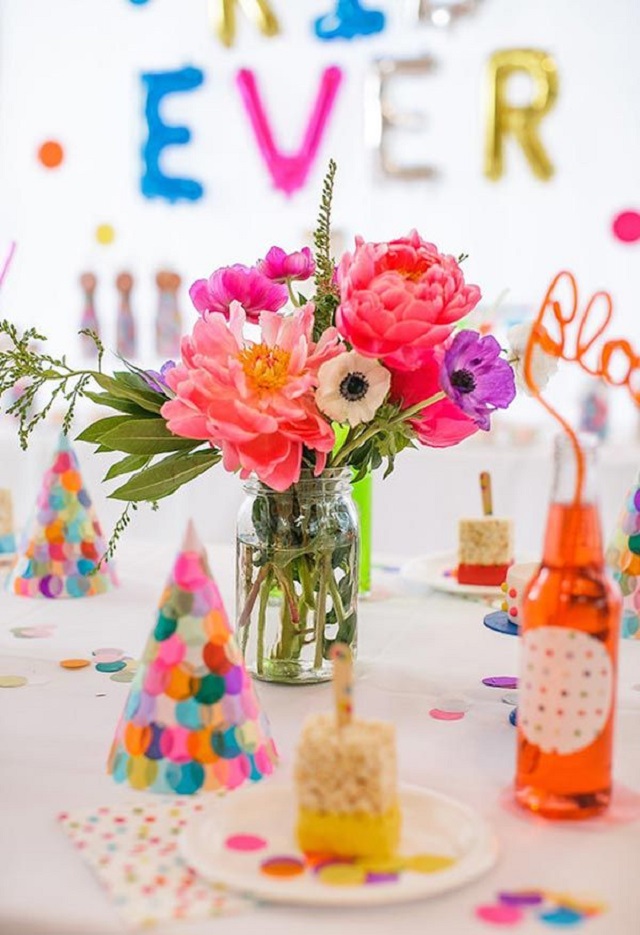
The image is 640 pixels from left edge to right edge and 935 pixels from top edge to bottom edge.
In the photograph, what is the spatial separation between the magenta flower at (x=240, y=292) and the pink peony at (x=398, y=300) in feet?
0.39

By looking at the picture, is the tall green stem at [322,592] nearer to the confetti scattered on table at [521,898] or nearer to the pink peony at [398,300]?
the pink peony at [398,300]

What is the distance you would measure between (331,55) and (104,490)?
3.95ft

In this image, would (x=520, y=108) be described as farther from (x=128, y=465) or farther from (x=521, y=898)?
(x=521, y=898)

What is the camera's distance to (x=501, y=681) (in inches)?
42.3

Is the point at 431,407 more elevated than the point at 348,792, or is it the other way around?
the point at 431,407

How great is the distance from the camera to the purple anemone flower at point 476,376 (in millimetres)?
951

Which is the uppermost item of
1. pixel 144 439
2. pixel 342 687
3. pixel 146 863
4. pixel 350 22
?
pixel 350 22

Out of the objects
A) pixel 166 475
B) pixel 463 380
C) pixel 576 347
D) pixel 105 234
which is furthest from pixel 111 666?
pixel 105 234

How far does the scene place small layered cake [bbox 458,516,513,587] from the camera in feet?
4.66

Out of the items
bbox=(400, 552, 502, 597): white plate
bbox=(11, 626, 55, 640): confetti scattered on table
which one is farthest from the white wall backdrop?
bbox=(11, 626, 55, 640): confetti scattered on table

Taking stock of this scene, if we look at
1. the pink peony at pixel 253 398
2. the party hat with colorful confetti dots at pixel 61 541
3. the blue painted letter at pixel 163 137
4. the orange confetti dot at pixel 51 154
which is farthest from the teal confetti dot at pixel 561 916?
the orange confetti dot at pixel 51 154

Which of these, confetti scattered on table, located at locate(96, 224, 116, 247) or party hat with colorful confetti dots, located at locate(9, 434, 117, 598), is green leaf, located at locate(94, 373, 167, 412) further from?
confetti scattered on table, located at locate(96, 224, 116, 247)

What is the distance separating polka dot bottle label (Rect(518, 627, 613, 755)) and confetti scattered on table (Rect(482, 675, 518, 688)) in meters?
0.31

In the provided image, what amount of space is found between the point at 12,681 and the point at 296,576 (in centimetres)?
26
